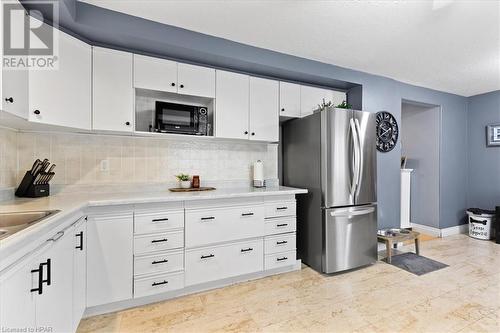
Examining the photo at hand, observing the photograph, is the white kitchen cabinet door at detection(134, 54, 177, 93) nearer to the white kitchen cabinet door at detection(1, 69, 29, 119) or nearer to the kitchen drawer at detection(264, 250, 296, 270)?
the white kitchen cabinet door at detection(1, 69, 29, 119)

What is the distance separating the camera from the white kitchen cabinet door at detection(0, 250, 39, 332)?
86 cm

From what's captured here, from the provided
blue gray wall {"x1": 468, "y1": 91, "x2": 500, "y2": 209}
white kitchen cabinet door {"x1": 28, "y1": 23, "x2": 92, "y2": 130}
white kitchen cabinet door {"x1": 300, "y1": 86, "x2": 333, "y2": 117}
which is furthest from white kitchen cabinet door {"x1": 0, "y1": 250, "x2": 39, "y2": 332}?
blue gray wall {"x1": 468, "y1": 91, "x2": 500, "y2": 209}

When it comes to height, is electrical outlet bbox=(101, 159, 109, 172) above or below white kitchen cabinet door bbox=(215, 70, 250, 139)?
below

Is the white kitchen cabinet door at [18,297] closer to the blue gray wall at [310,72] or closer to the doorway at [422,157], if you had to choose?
the blue gray wall at [310,72]

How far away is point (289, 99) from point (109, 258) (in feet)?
8.24

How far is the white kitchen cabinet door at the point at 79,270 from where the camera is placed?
5.25 ft

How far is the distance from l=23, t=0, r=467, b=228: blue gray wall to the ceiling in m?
0.08

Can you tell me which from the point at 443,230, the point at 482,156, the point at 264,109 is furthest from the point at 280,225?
the point at 482,156

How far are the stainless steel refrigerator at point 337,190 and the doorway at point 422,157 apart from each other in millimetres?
2207

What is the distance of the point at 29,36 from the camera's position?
5.46 feet

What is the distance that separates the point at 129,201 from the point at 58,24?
1.54 metres

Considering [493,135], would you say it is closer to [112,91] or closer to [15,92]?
[112,91]

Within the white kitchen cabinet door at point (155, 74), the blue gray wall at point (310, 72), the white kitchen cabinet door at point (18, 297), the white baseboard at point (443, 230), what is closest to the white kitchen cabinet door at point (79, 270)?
the white kitchen cabinet door at point (18, 297)

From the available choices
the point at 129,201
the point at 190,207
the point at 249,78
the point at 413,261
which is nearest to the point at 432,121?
the point at 413,261
